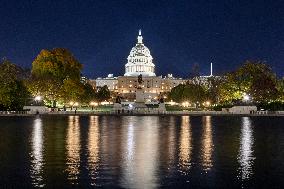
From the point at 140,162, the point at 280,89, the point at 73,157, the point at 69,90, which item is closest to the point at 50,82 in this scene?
the point at 69,90

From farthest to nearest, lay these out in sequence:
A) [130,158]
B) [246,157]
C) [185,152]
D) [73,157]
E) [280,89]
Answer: [280,89], [185,152], [246,157], [73,157], [130,158]

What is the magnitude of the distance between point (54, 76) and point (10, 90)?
11.1 meters

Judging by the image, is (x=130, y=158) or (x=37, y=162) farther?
(x=130, y=158)

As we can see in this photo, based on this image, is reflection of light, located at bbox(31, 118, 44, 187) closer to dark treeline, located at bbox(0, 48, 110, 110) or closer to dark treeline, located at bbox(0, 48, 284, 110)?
dark treeline, located at bbox(0, 48, 284, 110)

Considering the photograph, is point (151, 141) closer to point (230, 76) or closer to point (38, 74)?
point (38, 74)

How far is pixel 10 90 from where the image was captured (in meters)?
79.1

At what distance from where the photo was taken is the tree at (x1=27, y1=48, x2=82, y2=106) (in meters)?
86.1

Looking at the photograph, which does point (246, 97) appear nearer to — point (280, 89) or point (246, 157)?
point (280, 89)

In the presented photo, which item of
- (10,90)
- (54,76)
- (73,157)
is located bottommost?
(73,157)

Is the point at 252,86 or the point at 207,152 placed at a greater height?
the point at 252,86

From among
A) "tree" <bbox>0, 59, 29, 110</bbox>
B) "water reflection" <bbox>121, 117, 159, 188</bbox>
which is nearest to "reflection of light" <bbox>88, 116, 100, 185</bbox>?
"water reflection" <bbox>121, 117, 159, 188</bbox>

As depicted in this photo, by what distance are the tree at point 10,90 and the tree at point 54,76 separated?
6.90 ft

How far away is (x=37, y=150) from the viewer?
2520 centimetres

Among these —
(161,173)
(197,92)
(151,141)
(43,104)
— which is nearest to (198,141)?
(151,141)
